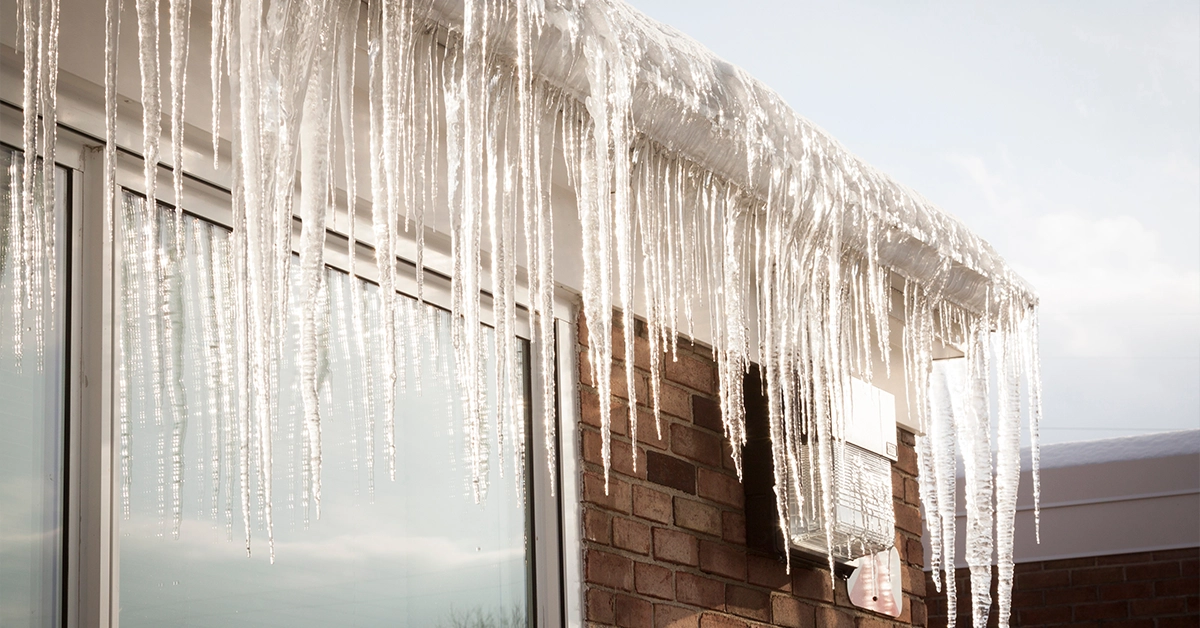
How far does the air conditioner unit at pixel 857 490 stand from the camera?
349cm

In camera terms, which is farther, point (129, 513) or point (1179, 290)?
point (1179, 290)

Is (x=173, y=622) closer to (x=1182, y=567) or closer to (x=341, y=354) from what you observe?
(x=341, y=354)

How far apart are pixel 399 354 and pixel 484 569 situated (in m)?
0.50

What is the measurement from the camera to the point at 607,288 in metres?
2.51

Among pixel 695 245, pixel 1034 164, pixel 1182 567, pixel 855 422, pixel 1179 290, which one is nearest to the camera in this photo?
pixel 695 245

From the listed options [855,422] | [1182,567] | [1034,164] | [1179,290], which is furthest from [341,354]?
[1034,164]

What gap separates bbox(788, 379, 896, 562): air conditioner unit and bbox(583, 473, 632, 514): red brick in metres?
0.50

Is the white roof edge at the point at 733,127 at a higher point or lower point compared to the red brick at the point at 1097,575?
higher

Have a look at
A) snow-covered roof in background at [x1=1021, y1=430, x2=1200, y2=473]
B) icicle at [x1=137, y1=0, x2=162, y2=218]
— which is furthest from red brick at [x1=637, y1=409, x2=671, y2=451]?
snow-covered roof in background at [x1=1021, y1=430, x2=1200, y2=473]

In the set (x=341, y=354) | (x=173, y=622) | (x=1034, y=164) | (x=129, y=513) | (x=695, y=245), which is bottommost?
(x=173, y=622)

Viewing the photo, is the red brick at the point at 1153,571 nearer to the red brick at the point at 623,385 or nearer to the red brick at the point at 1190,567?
the red brick at the point at 1190,567

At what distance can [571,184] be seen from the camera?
2.88m

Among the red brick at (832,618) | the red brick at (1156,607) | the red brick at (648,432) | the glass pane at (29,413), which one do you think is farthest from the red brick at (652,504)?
the red brick at (1156,607)

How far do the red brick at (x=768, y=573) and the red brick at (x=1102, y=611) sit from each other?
492cm
